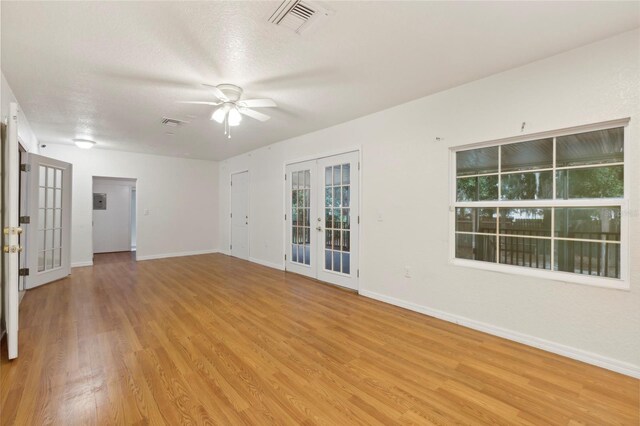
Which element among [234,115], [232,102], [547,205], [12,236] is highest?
[232,102]

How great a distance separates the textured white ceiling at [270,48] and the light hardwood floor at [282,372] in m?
2.67

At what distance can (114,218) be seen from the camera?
27.9 feet

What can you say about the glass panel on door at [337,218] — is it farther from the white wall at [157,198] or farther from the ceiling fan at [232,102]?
the white wall at [157,198]

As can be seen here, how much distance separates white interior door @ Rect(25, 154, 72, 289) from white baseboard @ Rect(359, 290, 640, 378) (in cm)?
577

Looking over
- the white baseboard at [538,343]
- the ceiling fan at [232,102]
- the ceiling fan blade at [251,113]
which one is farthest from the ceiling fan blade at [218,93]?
the white baseboard at [538,343]

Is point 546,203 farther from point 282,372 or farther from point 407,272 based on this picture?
point 282,372

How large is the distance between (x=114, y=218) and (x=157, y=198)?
2.30 metres

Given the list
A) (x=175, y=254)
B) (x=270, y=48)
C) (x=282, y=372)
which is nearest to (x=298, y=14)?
(x=270, y=48)

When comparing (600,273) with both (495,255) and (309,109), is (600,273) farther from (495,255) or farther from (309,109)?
(309,109)

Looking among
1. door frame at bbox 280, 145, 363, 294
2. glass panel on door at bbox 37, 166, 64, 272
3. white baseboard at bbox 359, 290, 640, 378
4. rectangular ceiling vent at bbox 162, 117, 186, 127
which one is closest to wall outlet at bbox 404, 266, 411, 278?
white baseboard at bbox 359, 290, 640, 378

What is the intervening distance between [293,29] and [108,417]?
2947 mm

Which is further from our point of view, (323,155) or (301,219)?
(301,219)

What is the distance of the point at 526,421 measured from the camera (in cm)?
179


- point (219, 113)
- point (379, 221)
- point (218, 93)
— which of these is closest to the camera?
point (218, 93)
